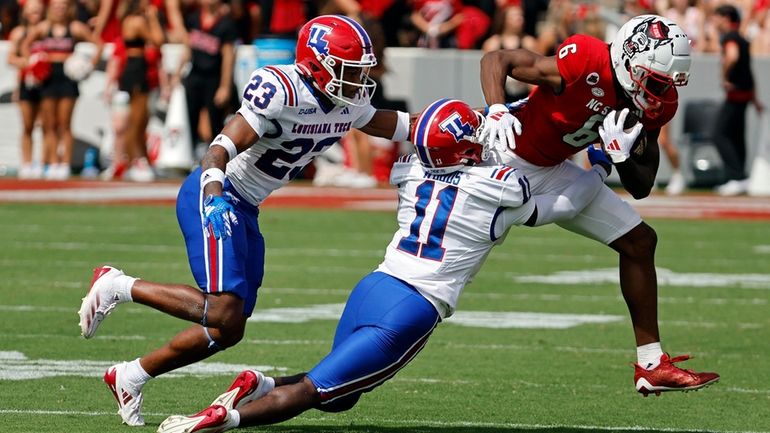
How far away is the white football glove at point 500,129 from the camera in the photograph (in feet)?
18.6

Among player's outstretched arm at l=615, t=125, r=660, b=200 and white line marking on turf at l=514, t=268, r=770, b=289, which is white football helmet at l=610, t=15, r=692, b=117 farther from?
white line marking on turf at l=514, t=268, r=770, b=289

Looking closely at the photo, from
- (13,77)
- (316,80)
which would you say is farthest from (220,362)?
(13,77)

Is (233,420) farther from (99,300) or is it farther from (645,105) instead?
(645,105)

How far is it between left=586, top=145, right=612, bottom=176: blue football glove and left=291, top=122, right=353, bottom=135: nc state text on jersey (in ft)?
3.65

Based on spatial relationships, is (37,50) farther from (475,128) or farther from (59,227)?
(475,128)

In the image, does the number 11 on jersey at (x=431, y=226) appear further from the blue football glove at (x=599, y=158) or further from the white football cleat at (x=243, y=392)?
the blue football glove at (x=599, y=158)

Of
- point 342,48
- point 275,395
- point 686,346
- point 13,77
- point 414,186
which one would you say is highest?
point 342,48

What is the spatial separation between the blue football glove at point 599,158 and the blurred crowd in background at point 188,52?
9.13m

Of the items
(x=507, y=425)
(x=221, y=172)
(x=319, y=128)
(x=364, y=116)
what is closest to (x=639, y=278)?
(x=507, y=425)

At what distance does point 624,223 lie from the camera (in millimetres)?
6324

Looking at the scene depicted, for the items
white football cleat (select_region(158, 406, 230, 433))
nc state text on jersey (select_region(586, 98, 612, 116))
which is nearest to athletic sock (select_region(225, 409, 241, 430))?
white football cleat (select_region(158, 406, 230, 433))

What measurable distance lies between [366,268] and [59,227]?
3233 mm

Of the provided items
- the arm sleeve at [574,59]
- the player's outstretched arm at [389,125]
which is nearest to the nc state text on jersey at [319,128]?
the player's outstretched arm at [389,125]

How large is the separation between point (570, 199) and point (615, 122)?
0.41 m
